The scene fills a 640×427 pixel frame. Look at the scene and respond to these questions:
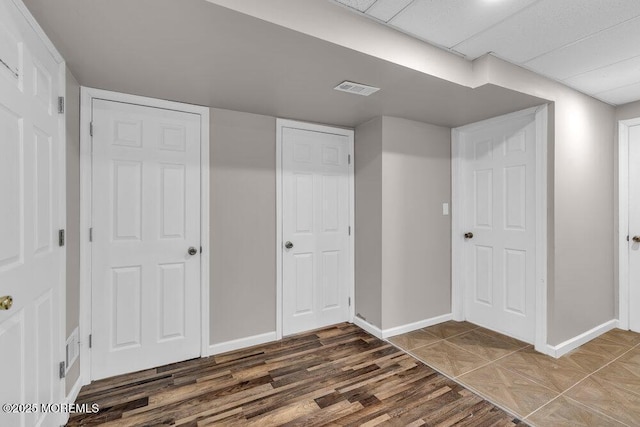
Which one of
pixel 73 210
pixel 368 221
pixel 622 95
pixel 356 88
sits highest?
pixel 622 95

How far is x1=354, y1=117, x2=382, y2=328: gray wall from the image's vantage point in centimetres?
309

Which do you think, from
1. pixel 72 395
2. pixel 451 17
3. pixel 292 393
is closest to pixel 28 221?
pixel 72 395

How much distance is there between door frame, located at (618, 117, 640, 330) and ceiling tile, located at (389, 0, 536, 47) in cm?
244

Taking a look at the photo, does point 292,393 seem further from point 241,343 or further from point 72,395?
point 72,395

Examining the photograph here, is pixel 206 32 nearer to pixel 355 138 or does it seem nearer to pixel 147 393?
pixel 355 138

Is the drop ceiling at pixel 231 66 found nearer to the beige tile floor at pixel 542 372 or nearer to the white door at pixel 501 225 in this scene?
the white door at pixel 501 225

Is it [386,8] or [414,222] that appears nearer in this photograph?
[386,8]

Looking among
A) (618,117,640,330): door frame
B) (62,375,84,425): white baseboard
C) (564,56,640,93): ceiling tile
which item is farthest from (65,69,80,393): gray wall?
(618,117,640,330): door frame

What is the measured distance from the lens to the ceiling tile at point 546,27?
170 centimetres

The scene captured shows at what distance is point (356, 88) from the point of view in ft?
7.71

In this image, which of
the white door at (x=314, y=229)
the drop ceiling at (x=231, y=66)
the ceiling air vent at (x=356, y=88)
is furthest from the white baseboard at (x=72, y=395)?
the ceiling air vent at (x=356, y=88)

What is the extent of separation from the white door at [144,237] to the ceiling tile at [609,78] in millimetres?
3316

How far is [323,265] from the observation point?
3.32m

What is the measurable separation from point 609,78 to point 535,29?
128cm
